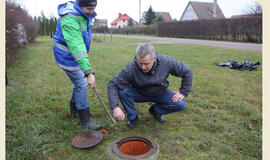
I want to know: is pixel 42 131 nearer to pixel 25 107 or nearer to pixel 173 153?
pixel 25 107

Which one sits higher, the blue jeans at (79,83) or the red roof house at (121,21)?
the red roof house at (121,21)

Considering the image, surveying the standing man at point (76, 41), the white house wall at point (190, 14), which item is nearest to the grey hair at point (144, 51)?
the standing man at point (76, 41)

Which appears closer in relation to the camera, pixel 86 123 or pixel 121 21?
pixel 86 123

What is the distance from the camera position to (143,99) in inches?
123

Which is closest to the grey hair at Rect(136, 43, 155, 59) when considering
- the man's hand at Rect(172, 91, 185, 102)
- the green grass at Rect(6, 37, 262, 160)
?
the man's hand at Rect(172, 91, 185, 102)

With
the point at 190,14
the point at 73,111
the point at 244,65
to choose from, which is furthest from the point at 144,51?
the point at 190,14

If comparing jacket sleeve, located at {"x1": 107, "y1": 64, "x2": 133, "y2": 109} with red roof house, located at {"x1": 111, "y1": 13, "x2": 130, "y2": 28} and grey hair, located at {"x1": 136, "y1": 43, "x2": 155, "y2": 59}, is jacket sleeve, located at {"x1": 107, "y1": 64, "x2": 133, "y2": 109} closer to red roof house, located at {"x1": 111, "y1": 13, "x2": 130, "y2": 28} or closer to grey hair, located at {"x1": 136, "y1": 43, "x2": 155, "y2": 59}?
grey hair, located at {"x1": 136, "y1": 43, "x2": 155, "y2": 59}

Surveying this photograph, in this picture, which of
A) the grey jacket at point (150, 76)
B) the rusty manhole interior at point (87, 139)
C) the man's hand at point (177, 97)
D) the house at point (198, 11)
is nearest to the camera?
the rusty manhole interior at point (87, 139)

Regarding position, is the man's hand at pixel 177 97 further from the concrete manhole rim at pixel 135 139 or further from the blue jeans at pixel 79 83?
the blue jeans at pixel 79 83

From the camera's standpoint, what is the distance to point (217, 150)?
258 centimetres

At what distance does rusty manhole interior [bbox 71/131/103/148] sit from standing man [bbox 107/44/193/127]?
458 millimetres

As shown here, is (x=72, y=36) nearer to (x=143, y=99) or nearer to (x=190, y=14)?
(x=143, y=99)

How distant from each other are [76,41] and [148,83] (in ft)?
→ 3.39

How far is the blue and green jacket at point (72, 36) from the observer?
8.25 feet
